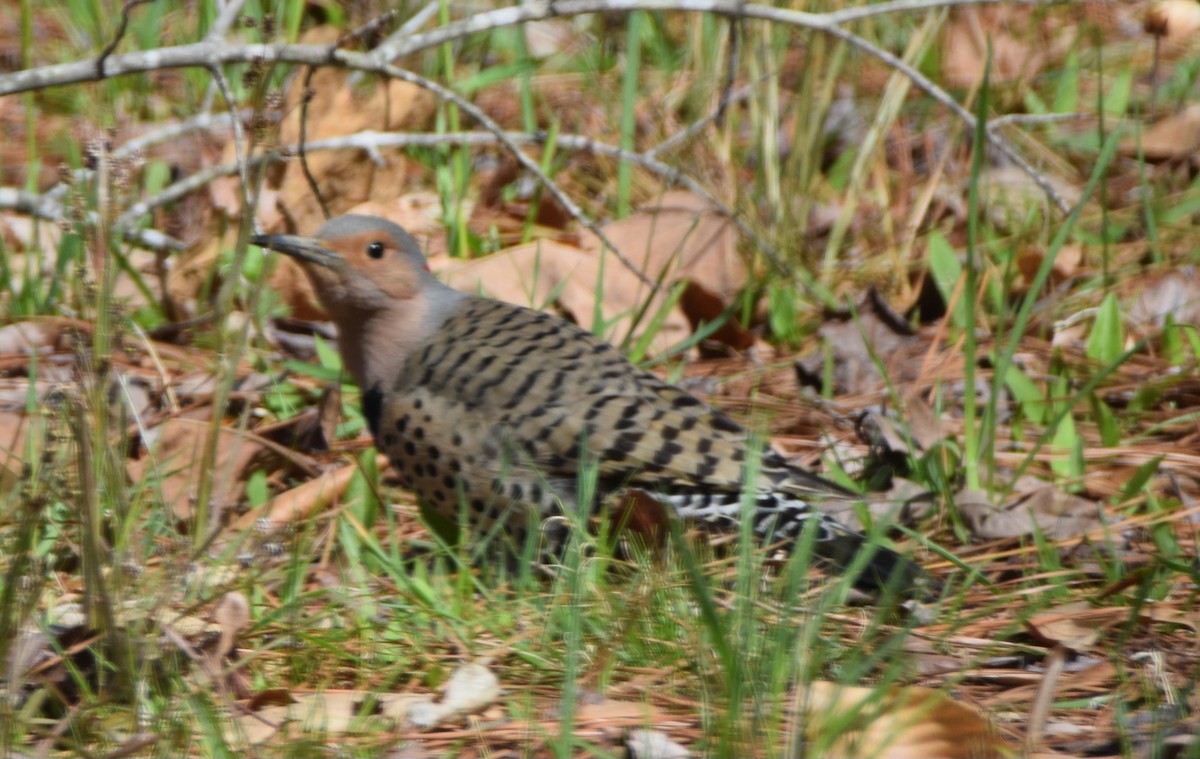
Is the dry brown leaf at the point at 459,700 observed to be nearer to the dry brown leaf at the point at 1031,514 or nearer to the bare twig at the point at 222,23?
the dry brown leaf at the point at 1031,514

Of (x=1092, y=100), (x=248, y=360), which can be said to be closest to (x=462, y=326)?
(x=248, y=360)

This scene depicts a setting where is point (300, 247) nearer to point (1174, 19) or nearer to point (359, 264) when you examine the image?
point (359, 264)

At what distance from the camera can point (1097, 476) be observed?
3.97 m

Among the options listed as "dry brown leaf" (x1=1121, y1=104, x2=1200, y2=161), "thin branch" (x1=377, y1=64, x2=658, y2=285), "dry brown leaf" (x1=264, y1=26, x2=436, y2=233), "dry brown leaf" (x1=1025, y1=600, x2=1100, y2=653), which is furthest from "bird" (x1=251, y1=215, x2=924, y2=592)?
"dry brown leaf" (x1=1121, y1=104, x2=1200, y2=161)

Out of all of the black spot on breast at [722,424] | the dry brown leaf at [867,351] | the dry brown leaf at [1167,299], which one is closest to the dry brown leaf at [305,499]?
the black spot on breast at [722,424]

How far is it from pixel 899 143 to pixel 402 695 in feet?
14.4

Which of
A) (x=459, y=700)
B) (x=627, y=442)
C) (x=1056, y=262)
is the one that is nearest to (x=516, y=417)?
(x=627, y=442)

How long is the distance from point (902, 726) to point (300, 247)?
2473mm

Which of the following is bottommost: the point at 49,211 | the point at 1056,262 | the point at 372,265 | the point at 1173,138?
the point at 1056,262

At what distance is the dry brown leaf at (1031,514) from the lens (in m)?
3.69

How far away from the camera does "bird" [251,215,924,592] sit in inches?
146

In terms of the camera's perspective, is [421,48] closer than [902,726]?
No

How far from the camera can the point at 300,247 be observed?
4129 millimetres

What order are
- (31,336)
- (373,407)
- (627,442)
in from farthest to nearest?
1. (31,336)
2. (373,407)
3. (627,442)
